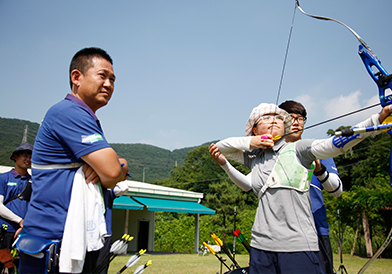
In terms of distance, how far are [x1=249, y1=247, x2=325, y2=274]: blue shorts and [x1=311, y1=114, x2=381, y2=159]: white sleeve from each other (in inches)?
22.6

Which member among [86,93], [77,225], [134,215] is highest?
[86,93]

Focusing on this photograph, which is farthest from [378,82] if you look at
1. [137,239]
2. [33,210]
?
[137,239]

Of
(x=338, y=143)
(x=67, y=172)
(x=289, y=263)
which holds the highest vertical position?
(x=338, y=143)

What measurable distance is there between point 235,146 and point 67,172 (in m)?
1.14

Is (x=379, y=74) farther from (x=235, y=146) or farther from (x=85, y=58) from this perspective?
(x=85, y=58)

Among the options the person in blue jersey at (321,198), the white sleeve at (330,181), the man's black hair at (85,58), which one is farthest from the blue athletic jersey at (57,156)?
the white sleeve at (330,181)

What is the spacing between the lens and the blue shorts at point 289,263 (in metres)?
1.66

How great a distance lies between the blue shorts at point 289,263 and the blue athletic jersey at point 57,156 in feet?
3.67

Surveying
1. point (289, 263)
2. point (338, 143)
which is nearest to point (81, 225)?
point (289, 263)

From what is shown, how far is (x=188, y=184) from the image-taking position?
44125 millimetres

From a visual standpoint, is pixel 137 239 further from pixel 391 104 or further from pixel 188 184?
pixel 188 184

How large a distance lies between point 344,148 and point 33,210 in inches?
62.3

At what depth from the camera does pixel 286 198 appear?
1.83m

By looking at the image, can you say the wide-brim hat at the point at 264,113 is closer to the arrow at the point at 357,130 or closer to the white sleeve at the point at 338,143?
the white sleeve at the point at 338,143
